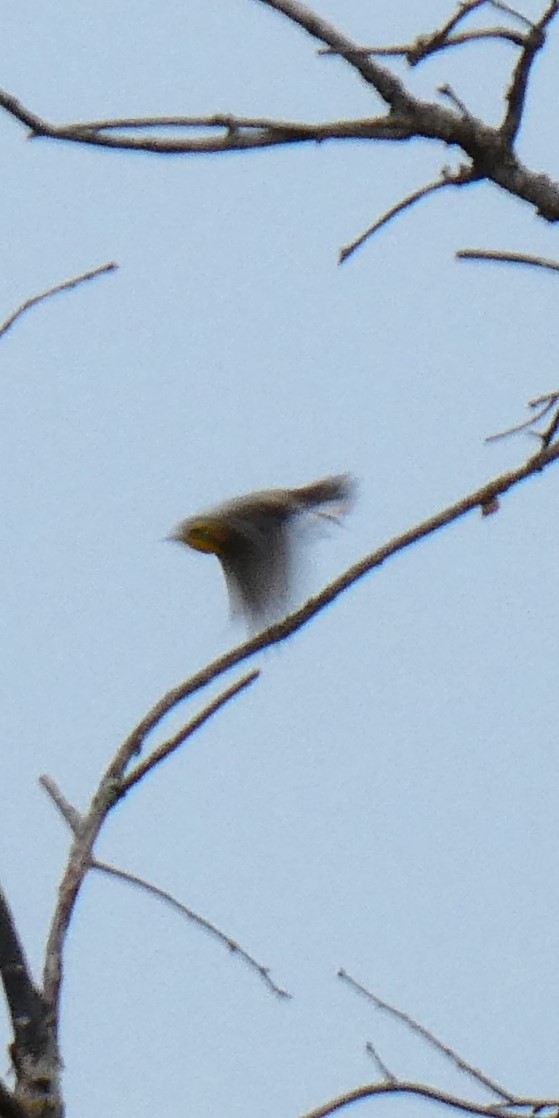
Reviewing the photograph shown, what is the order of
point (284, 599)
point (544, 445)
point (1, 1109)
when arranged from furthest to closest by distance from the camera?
point (284, 599)
point (544, 445)
point (1, 1109)

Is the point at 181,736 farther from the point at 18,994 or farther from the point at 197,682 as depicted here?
the point at 18,994

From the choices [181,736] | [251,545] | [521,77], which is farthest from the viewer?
[251,545]

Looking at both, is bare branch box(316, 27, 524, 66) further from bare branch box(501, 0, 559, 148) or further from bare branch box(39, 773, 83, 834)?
bare branch box(39, 773, 83, 834)

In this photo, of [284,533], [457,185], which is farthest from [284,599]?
[457,185]

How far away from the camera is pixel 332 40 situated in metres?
1.57

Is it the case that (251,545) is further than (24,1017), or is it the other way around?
(251,545)

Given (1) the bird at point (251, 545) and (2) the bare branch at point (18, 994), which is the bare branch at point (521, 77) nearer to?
(1) the bird at point (251, 545)

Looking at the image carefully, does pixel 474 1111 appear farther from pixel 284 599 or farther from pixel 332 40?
pixel 332 40

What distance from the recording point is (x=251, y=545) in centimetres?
183

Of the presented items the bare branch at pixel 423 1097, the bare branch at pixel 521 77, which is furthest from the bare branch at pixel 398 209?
the bare branch at pixel 423 1097

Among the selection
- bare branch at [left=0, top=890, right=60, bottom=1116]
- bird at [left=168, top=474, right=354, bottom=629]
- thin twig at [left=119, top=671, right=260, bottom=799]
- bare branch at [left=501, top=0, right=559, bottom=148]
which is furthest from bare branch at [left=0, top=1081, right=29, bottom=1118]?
bare branch at [left=501, top=0, right=559, bottom=148]

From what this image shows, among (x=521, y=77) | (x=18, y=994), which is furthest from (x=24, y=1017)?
(x=521, y=77)

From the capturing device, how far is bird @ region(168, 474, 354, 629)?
5.95ft

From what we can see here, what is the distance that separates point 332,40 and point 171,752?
648mm
